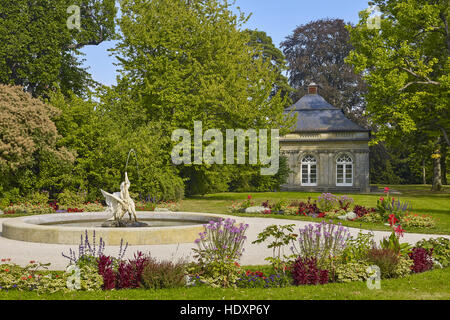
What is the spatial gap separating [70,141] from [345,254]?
18.9 m

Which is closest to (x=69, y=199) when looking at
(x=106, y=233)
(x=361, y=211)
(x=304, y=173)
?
(x=106, y=233)

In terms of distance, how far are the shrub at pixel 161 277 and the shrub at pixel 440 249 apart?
519 cm

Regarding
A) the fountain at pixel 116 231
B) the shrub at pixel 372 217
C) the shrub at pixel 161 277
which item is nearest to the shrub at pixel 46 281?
the shrub at pixel 161 277

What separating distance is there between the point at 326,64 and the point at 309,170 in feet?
48.9

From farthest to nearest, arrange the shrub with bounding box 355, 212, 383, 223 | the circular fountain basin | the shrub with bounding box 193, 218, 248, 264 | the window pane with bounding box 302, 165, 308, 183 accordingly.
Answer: the window pane with bounding box 302, 165, 308, 183
the shrub with bounding box 355, 212, 383, 223
the circular fountain basin
the shrub with bounding box 193, 218, 248, 264

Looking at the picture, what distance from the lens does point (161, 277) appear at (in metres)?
7.40

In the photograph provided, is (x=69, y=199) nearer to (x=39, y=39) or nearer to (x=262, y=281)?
(x=39, y=39)

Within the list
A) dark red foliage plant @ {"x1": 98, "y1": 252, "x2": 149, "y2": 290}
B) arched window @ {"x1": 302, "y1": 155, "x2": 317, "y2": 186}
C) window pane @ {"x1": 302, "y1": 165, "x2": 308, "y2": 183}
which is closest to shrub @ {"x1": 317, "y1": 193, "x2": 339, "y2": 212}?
dark red foliage plant @ {"x1": 98, "y1": 252, "x2": 149, "y2": 290}

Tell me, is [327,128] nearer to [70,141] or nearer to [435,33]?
[435,33]

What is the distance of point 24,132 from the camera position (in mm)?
21703

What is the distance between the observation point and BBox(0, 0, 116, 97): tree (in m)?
29.9

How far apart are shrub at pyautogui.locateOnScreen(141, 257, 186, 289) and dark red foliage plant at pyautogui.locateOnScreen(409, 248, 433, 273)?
4.30 metres

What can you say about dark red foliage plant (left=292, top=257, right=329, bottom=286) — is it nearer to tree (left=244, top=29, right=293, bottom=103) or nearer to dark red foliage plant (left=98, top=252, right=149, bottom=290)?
dark red foliage plant (left=98, top=252, right=149, bottom=290)

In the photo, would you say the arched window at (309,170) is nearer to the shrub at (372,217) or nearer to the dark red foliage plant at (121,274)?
the shrub at (372,217)
